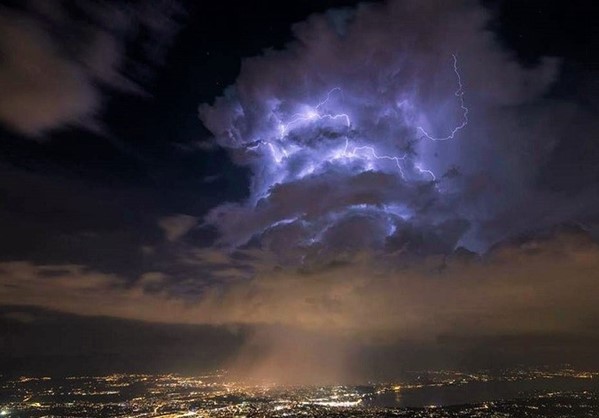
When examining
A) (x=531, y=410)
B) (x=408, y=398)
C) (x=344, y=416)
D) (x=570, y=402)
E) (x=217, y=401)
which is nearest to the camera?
(x=344, y=416)

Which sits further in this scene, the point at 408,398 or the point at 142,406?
the point at 408,398

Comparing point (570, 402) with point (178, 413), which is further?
point (570, 402)

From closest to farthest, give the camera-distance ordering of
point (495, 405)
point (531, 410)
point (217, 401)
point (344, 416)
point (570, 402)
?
point (344, 416), point (531, 410), point (495, 405), point (570, 402), point (217, 401)

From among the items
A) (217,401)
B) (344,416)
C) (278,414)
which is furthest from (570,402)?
(217,401)

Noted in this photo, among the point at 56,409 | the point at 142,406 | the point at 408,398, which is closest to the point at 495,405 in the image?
the point at 408,398

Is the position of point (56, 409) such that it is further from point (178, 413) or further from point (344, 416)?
point (344, 416)

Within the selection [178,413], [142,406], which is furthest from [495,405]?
[142,406]

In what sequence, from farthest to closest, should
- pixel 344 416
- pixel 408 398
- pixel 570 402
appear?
pixel 408 398 → pixel 570 402 → pixel 344 416

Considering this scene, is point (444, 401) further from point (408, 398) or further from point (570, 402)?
point (570, 402)
